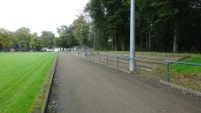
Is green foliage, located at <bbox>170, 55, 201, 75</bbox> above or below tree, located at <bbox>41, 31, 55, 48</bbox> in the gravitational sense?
below

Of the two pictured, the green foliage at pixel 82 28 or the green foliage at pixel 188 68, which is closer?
the green foliage at pixel 188 68

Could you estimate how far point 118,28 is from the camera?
36188 mm

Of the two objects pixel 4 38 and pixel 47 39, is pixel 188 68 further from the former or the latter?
pixel 47 39

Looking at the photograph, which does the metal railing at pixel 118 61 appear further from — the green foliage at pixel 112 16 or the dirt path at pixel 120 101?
the green foliage at pixel 112 16

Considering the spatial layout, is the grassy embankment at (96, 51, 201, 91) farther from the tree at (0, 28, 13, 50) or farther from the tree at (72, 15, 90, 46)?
the tree at (0, 28, 13, 50)

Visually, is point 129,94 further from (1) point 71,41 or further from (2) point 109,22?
(1) point 71,41

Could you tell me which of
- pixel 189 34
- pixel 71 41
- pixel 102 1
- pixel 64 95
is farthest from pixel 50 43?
pixel 64 95

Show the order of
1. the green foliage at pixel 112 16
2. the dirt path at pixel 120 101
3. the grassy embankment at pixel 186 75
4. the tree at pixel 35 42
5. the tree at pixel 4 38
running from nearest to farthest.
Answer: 1. the dirt path at pixel 120 101
2. the grassy embankment at pixel 186 75
3. the green foliage at pixel 112 16
4. the tree at pixel 4 38
5. the tree at pixel 35 42

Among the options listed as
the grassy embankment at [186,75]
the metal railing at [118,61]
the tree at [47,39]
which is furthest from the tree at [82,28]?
the tree at [47,39]

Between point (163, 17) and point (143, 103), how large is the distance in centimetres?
1469

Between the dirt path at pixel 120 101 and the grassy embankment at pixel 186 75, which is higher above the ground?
the grassy embankment at pixel 186 75

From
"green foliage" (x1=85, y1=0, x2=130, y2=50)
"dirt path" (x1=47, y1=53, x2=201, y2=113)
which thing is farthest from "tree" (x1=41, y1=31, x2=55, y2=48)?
"dirt path" (x1=47, y1=53, x2=201, y2=113)

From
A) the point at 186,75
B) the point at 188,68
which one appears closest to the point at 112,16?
the point at 188,68

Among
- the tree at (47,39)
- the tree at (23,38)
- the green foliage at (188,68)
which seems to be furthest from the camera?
the tree at (47,39)
